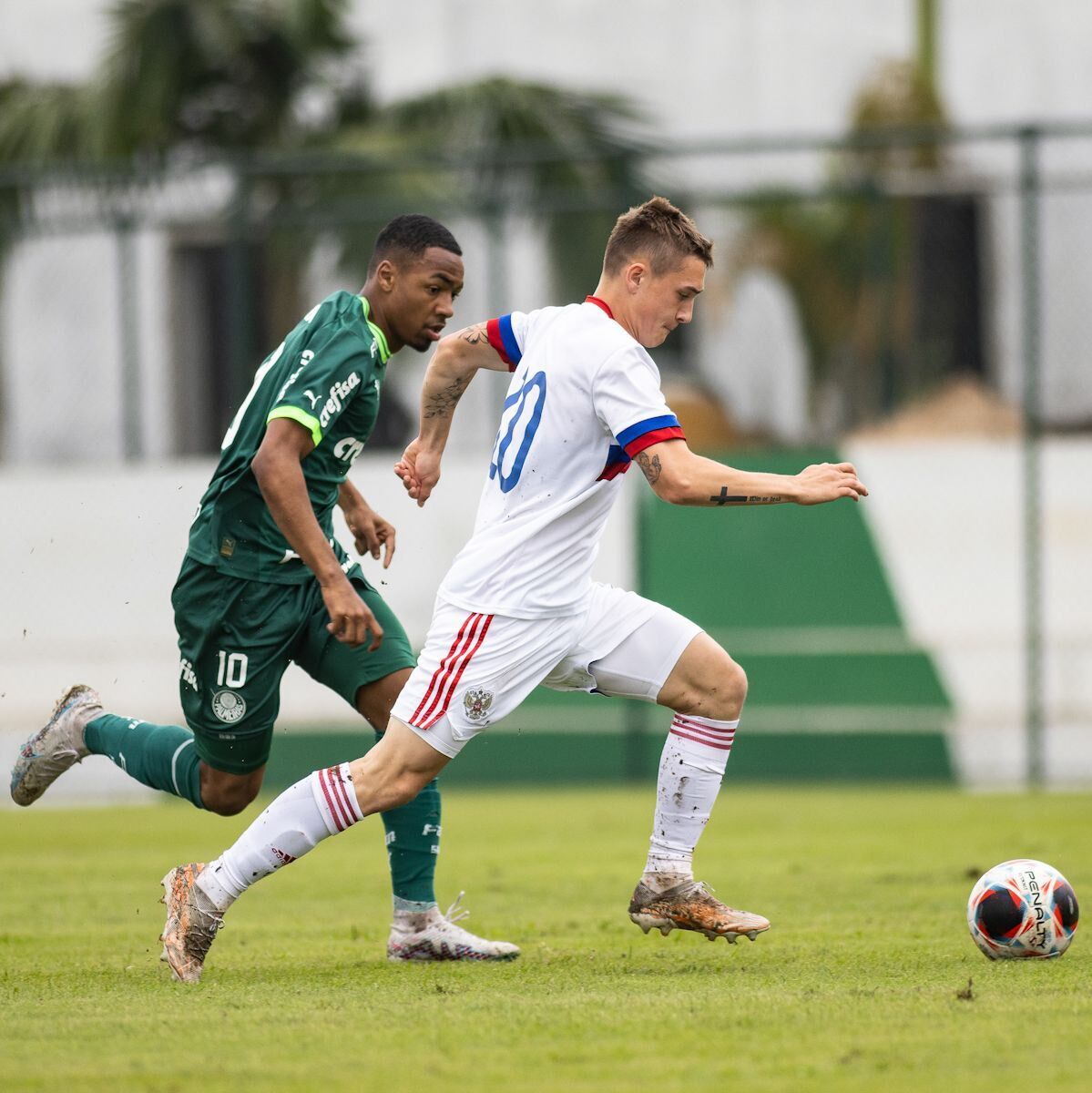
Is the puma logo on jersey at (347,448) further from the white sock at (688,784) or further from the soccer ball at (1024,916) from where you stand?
the soccer ball at (1024,916)

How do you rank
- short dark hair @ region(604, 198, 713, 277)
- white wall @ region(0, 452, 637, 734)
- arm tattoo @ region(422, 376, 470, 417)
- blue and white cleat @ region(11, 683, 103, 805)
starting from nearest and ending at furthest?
1. short dark hair @ region(604, 198, 713, 277)
2. arm tattoo @ region(422, 376, 470, 417)
3. blue and white cleat @ region(11, 683, 103, 805)
4. white wall @ region(0, 452, 637, 734)

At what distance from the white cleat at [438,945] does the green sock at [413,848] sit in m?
0.09

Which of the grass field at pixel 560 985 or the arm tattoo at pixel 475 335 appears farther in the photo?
the arm tattoo at pixel 475 335

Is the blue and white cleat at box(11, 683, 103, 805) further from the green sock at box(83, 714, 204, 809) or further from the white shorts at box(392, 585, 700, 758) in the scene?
the white shorts at box(392, 585, 700, 758)

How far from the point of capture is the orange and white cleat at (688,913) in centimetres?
570

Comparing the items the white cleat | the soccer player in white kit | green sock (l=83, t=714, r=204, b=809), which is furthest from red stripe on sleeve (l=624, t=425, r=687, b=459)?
green sock (l=83, t=714, r=204, b=809)

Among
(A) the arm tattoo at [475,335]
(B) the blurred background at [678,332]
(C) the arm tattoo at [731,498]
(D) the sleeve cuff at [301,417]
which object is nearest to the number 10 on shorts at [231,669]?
(D) the sleeve cuff at [301,417]

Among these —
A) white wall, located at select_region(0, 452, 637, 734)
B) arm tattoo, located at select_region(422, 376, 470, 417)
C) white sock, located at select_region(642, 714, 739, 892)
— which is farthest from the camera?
white wall, located at select_region(0, 452, 637, 734)

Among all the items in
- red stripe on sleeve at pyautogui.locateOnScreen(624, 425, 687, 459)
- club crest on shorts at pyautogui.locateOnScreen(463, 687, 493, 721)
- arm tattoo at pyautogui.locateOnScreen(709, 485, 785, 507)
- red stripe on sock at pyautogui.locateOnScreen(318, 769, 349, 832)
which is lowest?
red stripe on sock at pyautogui.locateOnScreen(318, 769, 349, 832)

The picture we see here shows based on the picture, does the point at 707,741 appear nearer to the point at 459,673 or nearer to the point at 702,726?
the point at 702,726

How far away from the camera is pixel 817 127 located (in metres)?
19.4

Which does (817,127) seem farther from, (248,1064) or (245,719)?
(248,1064)

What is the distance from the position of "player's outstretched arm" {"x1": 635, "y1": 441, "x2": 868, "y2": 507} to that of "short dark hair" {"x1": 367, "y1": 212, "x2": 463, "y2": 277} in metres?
1.14

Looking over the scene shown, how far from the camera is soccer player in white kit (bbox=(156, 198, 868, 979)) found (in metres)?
5.53
